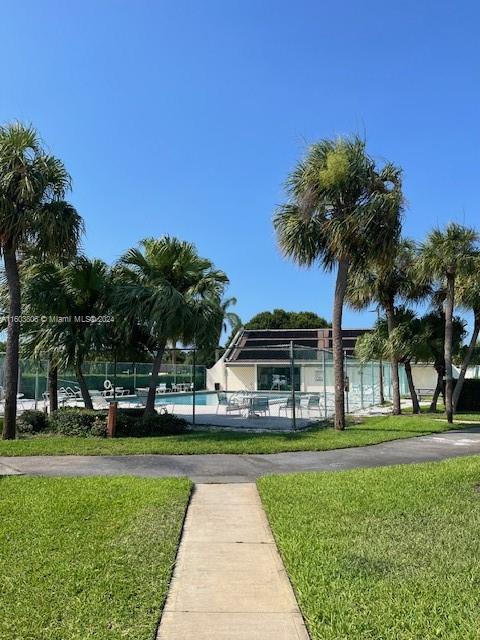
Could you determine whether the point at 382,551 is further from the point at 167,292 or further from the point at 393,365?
the point at 393,365

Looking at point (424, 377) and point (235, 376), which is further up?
point (235, 376)

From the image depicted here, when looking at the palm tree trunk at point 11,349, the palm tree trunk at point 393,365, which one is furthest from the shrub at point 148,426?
the palm tree trunk at point 393,365

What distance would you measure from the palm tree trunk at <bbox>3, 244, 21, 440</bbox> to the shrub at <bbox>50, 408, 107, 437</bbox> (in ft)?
4.48

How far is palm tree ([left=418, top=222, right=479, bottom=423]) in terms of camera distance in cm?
1784

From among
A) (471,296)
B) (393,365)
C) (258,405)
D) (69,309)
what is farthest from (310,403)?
(69,309)

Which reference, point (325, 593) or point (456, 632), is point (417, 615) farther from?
point (325, 593)

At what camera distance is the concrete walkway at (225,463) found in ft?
30.4

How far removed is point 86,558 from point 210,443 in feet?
24.5

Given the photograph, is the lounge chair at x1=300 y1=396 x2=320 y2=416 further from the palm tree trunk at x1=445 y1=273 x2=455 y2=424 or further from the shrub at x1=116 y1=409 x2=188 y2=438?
the shrub at x1=116 y1=409 x2=188 y2=438

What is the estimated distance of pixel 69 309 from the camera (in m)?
15.5

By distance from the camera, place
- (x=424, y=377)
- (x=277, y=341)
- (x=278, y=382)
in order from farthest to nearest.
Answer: (x=277, y=341), (x=424, y=377), (x=278, y=382)

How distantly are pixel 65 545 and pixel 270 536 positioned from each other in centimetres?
198

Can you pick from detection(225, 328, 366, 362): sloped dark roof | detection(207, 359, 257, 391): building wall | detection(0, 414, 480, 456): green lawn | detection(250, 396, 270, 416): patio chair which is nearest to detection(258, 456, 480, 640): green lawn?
detection(0, 414, 480, 456): green lawn

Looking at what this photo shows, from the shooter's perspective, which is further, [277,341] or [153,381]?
[277,341]
